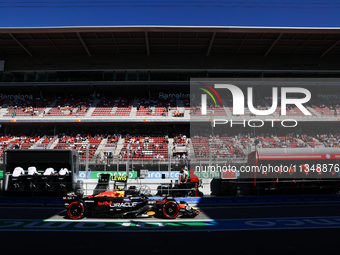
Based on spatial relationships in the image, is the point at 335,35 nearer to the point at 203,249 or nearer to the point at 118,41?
the point at 118,41

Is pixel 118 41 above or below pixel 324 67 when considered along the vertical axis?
above

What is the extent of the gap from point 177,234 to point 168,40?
28.9 meters

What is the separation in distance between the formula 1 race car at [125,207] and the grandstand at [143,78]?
19151 millimetres

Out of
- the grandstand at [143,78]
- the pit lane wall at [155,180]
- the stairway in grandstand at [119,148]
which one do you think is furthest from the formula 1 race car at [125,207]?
the grandstand at [143,78]

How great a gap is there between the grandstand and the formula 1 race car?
754 inches

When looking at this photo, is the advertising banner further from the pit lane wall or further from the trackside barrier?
the trackside barrier

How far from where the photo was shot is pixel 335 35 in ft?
106

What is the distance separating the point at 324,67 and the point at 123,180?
33041 mm

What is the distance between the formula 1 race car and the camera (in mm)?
9414

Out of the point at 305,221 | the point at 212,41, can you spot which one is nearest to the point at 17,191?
the point at 305,221

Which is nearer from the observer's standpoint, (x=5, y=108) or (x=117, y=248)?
(x=117, y=248)

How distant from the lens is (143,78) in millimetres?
35656

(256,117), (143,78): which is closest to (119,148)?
(143,78)

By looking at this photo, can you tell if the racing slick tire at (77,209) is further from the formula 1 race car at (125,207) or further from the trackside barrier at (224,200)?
Result: the trackside barrier at (224,200)
